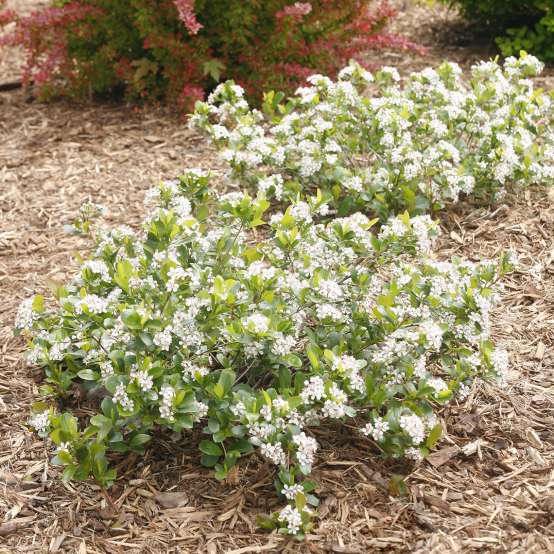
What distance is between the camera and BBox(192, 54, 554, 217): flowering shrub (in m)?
3.45

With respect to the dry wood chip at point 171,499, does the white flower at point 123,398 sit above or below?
above

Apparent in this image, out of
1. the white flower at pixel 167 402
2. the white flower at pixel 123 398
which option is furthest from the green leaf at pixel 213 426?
the white flower at pixel 123 398

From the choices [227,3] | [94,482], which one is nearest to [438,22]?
[227,3]

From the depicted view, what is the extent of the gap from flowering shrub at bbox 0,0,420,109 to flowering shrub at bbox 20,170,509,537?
2363mm

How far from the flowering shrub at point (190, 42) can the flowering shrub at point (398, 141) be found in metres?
0.96

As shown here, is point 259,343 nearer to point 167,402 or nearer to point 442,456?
point 167,402

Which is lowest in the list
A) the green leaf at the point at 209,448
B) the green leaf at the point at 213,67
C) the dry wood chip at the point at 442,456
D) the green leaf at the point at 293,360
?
the dry wood chip at the point at 442,456

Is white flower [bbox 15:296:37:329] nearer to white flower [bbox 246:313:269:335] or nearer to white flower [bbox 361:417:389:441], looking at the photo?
white flower [bbox 246:313:269:335]

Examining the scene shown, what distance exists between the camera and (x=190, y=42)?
477cm

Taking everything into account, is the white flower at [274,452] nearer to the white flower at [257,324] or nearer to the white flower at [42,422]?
the white flower at [257,324]

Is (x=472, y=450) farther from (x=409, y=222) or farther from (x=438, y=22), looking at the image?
(x=438, y=22)

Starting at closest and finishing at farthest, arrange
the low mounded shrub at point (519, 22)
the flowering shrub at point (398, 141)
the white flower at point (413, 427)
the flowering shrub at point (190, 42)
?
the white flower at point (413, 427) → the flowering shrub at point (398, 141) → the flowering shrub at point (190, 42) → the low mounded shrub at point (519, 22)

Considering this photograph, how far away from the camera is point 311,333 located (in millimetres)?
2410

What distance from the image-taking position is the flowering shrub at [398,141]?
345 cm
